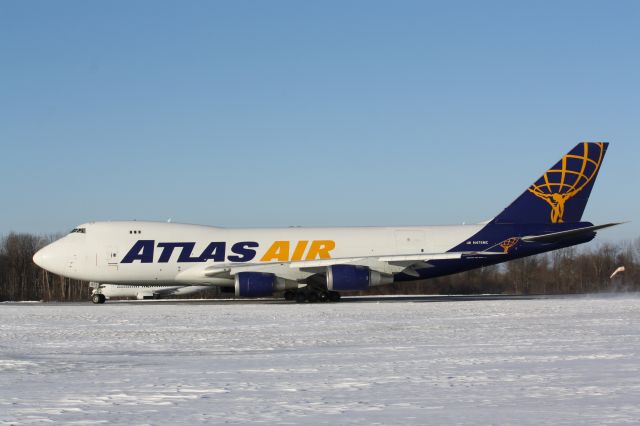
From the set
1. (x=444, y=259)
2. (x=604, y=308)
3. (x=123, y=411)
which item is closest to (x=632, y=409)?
(x=123, y=411)

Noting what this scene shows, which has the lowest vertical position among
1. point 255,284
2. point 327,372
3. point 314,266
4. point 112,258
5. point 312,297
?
point 327,372

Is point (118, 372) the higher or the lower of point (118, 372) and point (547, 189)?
the lower

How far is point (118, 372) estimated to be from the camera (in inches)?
432

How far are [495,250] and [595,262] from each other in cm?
4056

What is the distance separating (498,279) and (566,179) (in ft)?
98.3

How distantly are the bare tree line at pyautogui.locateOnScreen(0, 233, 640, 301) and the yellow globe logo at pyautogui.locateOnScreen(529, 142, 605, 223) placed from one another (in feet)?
63.3

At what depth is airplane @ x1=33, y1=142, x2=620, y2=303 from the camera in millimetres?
32469

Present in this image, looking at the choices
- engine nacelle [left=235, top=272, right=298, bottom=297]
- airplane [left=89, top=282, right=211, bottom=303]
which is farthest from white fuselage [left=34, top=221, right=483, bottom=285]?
airplane [left=89, top=282, right=211, bottom=303]

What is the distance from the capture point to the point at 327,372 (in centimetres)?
1074

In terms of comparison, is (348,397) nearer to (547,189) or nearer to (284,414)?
(284,414)

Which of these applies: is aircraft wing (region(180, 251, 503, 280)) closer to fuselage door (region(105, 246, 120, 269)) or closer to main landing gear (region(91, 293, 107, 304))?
fuselage door (region(105, 246, 120, 269))

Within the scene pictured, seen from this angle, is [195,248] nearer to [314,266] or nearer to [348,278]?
[314,266]

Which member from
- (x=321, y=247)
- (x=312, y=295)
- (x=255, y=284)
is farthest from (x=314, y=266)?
(x=255, y=284)

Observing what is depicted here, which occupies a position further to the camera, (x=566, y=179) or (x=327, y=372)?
(x=566, y=179)
